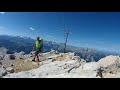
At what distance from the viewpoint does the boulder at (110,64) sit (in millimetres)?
8898

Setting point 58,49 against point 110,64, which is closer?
point 110,64

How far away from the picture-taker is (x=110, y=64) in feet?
30.2

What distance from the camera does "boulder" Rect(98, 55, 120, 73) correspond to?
8.90 meters

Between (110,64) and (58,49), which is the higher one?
(58,49)

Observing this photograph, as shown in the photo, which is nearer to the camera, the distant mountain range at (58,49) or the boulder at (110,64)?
the boulder at (110,64)

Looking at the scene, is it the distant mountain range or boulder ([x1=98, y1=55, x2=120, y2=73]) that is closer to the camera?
boulder ([x1=98, y1=55, x2=120, y2=73])
